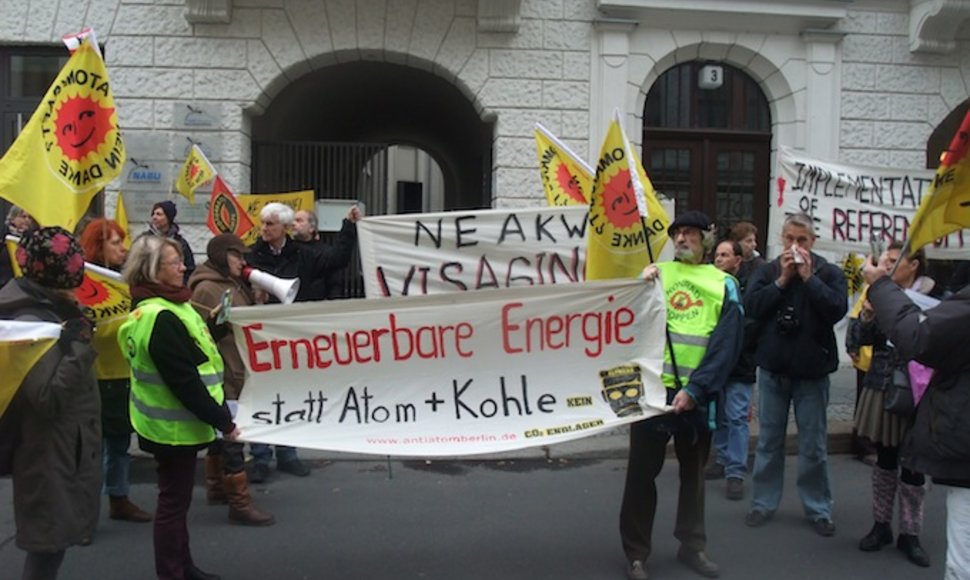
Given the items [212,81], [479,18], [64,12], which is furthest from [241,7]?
[479,18]

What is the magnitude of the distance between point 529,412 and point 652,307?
0.83 meters

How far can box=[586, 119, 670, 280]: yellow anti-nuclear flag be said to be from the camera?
4.19m

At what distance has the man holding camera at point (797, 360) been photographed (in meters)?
4.79

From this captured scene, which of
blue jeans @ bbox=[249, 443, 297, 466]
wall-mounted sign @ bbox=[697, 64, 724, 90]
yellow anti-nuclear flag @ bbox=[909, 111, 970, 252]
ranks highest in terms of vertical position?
wall-mounted sign @ bbox=[697, 64, 724, 90]

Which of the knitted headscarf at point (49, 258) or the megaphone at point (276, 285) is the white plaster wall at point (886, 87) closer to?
the megaphone at point (276, 285)

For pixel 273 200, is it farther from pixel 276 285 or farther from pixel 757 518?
pixel 757 518

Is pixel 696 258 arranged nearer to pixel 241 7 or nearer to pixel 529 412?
pixel 529 412

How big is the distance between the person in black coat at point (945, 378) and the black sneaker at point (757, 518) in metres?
1.87

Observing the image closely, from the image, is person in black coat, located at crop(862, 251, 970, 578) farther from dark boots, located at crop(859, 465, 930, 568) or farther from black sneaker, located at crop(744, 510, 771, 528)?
black sneaker, located at crop(744, 510, 771, 528)

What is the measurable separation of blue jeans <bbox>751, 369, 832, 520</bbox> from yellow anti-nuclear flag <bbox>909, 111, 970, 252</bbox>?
1703mm

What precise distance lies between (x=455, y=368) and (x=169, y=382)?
1.37 metres

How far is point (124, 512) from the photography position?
5047mm

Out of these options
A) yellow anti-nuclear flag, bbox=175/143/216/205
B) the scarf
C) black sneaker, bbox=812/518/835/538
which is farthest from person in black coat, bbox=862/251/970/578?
yellow anti-nuclear flag, bbox=175/143/216/205

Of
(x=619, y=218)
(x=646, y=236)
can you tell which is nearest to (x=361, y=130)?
(x=619, y=218)
